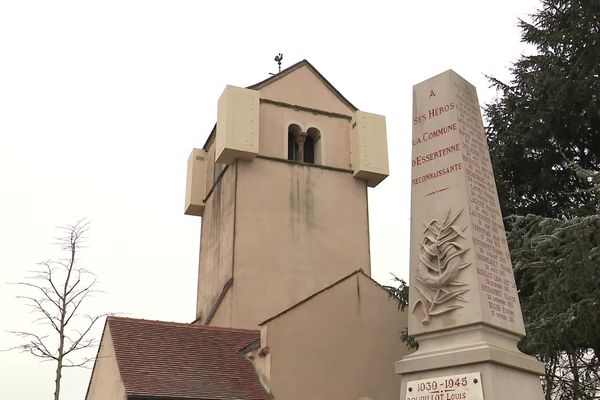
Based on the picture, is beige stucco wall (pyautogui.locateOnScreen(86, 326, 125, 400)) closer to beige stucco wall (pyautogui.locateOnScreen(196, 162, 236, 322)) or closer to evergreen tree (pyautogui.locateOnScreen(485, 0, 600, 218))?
beige stucco wall (pyautogui.locateOnScreen(196, 162, 236, 322))

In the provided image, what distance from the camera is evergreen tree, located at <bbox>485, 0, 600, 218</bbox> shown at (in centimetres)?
1413

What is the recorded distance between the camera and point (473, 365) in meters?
7.07

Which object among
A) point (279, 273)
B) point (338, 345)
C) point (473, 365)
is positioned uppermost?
point (279, 273)

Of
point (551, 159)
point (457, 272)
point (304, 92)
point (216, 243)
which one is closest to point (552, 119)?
point (551, 159)

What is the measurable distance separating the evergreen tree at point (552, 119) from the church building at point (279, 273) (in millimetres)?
4148

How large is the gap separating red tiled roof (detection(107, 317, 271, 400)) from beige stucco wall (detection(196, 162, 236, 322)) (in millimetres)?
3218

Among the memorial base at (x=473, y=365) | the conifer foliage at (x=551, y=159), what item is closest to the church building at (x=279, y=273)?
the conifer foliage at (x=551, y=159)

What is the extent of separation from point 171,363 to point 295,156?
9.12 metres

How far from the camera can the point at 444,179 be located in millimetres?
8203

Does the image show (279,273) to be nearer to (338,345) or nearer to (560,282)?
(338,345)

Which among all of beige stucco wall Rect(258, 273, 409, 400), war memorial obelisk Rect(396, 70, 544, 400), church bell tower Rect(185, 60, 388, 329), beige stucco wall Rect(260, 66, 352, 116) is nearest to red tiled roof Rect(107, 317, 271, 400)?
beige stucco wall Rect(258, 273, 409, 400)

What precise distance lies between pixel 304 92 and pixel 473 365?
1657 centimetres

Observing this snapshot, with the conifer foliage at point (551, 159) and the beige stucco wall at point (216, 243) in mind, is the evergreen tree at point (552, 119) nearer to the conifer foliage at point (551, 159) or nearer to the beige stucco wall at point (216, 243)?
the conifer foliage at point (551, 159)

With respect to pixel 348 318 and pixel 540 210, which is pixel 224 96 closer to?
pixel 348 318
